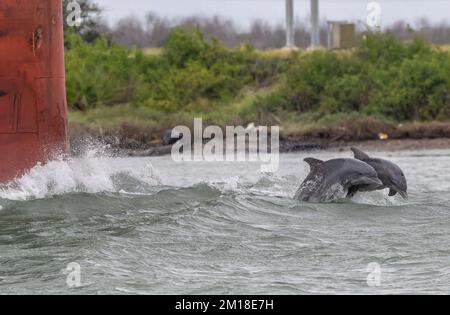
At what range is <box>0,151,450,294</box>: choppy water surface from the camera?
11516 mm

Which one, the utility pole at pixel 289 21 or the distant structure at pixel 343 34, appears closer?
the distant structure at pixel 343 34

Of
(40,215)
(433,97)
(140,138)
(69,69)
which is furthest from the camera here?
(69,69)

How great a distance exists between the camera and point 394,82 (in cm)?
4584

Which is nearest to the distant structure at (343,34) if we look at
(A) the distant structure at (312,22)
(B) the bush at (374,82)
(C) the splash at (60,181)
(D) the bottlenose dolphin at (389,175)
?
(A) the distant structure at (312,22)

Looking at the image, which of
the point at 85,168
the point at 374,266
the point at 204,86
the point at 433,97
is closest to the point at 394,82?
the point at 433,97

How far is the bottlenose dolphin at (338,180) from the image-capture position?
17656 millimetres

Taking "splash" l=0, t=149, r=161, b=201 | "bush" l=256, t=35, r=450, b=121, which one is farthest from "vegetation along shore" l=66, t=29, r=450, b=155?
"splash" l=0, t=149, r=161, b=201

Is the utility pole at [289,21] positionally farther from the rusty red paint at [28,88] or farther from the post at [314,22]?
the rusty red paint at [28,88]

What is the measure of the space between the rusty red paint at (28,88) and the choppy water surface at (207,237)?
380mm

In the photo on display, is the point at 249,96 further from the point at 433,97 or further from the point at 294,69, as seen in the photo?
the point at 433,97

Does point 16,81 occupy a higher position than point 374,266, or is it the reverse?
point 16,81

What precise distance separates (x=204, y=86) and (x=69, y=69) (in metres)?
6.56

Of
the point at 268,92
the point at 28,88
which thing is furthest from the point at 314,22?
the point at 28,88

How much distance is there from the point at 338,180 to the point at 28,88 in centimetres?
506
